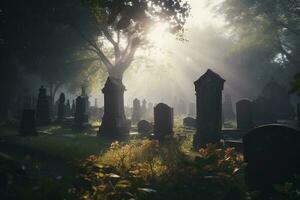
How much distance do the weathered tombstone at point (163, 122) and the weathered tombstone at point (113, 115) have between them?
2.75 metres

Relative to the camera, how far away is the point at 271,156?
232 inches

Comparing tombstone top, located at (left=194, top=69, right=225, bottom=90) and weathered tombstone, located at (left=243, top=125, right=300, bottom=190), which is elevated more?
tombstone top, located at (left=194, top=69, right=225, bottom=90)

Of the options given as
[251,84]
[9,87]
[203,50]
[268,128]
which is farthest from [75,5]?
[203,50]

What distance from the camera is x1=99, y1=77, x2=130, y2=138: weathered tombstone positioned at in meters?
16.6

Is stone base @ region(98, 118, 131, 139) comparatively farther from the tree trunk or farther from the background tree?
the background tree

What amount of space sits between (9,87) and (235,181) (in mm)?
29030

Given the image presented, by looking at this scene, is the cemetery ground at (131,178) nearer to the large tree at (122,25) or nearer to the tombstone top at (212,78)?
the large tree at (122,25)

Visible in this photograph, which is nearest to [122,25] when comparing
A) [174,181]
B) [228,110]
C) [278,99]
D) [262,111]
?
[174,181]

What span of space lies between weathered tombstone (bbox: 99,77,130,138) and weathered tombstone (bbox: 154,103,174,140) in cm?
275

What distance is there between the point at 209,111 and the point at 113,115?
589 cm

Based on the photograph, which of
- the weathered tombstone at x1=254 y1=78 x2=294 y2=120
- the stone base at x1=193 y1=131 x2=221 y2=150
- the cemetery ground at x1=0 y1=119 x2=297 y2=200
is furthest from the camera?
the weathered tombstone at x1=254 y1=78 x2=294 y2=120

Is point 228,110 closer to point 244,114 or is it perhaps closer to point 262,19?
point 262,19

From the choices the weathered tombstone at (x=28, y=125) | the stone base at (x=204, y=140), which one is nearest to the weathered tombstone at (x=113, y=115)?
the weathered tombstone at (x=28, y=125)

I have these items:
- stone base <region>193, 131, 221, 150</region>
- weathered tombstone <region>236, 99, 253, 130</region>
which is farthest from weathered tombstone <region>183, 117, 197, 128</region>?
stone base <region>193, 131, 221, 150</region>
